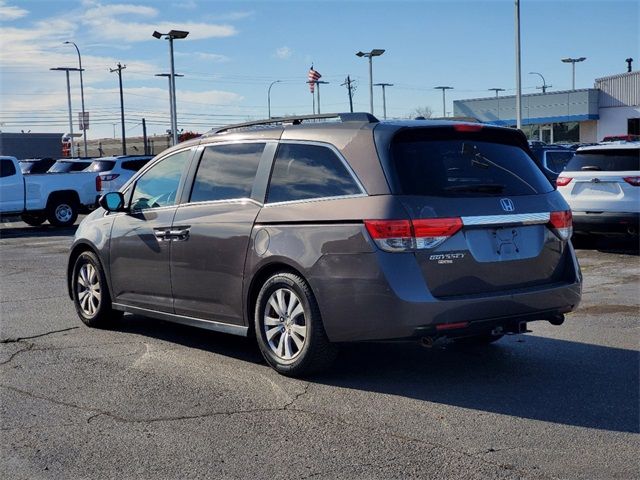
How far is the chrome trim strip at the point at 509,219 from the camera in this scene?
573cm

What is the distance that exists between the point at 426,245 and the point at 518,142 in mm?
1498

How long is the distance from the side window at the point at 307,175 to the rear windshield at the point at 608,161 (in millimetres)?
8671

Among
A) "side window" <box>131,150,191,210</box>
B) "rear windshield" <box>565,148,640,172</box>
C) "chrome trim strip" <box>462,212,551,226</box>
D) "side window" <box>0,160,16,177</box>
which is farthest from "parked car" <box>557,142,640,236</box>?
"side window" <box>0,160,16,177</box>

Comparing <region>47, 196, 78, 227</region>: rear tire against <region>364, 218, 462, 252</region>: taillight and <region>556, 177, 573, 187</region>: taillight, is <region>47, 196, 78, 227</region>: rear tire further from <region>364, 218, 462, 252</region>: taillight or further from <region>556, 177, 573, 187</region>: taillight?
<region>364, 218, 462, 252</region>: taillight

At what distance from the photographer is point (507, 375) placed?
6.25 meters

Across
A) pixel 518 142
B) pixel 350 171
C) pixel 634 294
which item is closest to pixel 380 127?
pixel 350 171

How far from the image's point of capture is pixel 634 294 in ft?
32.8

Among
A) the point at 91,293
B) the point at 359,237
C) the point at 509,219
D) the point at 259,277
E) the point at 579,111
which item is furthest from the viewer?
the point at 579,111

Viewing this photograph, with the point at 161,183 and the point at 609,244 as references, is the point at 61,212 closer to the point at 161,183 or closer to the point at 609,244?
the point at 609,244

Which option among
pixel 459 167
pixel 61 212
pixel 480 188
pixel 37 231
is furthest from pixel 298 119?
pixel 61 212

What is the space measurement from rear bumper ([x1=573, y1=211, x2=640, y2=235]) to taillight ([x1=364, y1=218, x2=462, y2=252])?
863cm

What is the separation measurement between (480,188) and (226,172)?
213 cm

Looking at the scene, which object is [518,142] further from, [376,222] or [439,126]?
[376,222]

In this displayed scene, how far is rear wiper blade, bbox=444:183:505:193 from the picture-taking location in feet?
19.2
